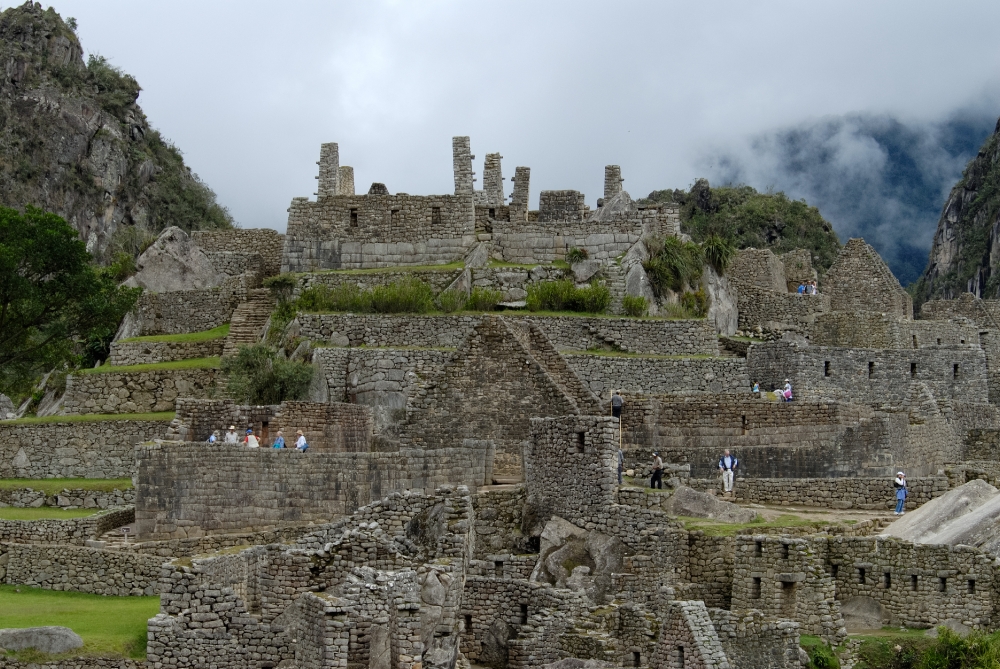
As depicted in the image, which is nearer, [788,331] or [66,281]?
[66,281]

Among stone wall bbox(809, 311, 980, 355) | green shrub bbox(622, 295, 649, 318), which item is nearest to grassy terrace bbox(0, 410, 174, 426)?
green shrub bbox(622, 295, 649, 318)

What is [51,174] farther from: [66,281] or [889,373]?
[889,373]

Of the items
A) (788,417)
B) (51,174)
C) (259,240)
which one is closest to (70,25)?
(51,174)

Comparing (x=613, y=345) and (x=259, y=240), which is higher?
(x=259, y=240)

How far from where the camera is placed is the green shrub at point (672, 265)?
40.3 m

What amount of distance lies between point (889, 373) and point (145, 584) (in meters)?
20.0

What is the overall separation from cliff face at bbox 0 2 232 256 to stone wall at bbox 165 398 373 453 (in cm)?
6006

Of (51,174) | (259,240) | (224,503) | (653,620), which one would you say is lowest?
(653,620)

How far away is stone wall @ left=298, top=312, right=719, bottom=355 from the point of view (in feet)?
121

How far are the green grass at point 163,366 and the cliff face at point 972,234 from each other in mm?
80957

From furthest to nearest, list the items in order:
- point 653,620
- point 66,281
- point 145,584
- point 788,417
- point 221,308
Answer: point 221,308 → point 66,281 → point 788,417 → point 145,584 → point 653,620

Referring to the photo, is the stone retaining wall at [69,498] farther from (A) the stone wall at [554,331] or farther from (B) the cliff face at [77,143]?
(B) the cliff face at [77,143]

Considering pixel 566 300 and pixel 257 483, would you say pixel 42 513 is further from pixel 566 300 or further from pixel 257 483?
pixel 566 300

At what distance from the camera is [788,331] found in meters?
43.3
